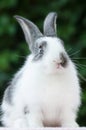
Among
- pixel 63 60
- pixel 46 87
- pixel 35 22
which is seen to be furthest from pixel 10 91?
pixel 35 22

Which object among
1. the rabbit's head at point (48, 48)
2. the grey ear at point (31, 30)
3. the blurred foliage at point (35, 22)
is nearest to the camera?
the rabbit's head at point (48, 48)

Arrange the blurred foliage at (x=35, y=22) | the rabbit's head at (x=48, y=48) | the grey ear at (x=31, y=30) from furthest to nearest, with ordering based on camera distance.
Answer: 1. the blurred foliage at (x=35, y=22)
2. the grey ear at (x=31, y=30)
3. the rabbit's head at (x=48, y=48)

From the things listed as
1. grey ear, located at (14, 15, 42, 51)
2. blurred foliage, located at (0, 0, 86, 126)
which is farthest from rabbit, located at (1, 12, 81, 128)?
blurred foliage, located at (0, 0, 86, 126)

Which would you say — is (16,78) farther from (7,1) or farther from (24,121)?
(7,1)

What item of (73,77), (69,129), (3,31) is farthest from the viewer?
(3,31)

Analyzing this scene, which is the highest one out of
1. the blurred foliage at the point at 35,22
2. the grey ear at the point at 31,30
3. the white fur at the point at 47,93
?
the blurred foliage at the point at 35,22

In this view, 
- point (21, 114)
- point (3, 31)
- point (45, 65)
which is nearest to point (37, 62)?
point (45, 65)

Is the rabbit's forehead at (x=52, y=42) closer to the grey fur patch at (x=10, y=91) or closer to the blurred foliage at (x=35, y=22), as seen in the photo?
the grey fur patch at (x=10, y=91)

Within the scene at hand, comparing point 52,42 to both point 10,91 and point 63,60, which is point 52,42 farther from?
point 10,91

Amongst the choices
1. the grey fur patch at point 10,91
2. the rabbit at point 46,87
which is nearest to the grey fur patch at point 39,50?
the rabbit at point 46,87
